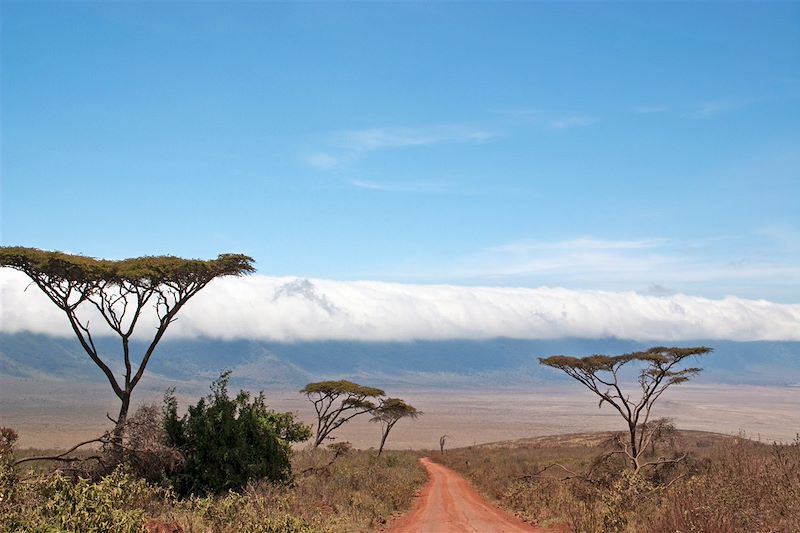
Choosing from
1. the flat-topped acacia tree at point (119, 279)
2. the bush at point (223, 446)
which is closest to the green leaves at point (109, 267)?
the flat-topped acacia tree at point (119, 279)

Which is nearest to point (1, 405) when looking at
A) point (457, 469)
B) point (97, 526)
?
point (457, 469)

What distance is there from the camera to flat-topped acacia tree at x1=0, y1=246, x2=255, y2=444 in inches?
883

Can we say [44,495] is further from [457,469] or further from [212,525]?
[457,469]

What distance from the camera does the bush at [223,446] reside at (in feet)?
70.6

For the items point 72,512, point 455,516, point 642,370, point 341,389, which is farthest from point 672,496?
point 341,389

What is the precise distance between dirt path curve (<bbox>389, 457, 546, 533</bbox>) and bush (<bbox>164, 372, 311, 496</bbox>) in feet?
17.7

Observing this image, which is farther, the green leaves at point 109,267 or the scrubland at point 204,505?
the green leaves at point 109,267

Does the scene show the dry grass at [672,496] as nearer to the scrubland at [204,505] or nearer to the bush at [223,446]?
the scrubland at [204,505]

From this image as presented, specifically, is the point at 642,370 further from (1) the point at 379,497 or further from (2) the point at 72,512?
(2) the point at 72,512

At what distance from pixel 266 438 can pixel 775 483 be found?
1643 centimetres

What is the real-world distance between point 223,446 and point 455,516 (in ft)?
27.7

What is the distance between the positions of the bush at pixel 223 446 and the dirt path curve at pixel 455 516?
5406 millimetres

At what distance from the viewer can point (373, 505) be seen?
2130 cm

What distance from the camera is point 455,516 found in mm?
21578
